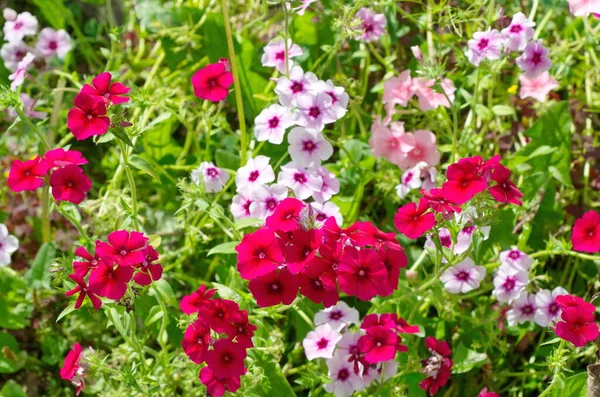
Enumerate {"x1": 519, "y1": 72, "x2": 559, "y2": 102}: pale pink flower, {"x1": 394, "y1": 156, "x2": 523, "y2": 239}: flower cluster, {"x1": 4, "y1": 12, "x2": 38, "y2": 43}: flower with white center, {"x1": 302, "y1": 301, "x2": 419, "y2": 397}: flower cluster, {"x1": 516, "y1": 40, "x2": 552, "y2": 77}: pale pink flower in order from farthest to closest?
{"x1": 4, "y1": 12, "x2": 38, "y2": 43}: flower with white center < {"x1": 519, "y1": 72, "x2": 559, "y2": 102}: pale pink flower < {"x1": 516, "y1": 40, "x2": 552, "y2": 77}: pale pink flower < {"x1": 302, "y1": 301, "x2": 419, "y2": 397}: flower cluster < {"x1": 394, "y1": 156, "x2": 523, "y2": 239}: flower cluster

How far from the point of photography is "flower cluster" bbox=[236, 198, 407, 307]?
138 centimetres

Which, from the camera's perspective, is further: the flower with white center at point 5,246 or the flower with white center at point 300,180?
the flower with white center at point 5,246

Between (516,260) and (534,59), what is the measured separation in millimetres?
469

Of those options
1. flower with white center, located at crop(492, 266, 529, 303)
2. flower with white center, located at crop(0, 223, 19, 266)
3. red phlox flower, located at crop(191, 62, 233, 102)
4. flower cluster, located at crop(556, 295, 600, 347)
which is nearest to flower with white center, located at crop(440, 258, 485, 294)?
flower with white center, located at crop(492, 266, 529, 303)

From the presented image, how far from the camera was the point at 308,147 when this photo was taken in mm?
1770

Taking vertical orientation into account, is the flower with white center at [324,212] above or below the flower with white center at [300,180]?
below

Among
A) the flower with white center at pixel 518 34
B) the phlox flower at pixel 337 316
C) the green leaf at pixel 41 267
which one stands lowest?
the green leaf at pixel 41 267

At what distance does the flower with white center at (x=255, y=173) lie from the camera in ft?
5.65

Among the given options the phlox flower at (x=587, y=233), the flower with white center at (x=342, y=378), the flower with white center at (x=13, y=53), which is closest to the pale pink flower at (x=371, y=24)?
the phlox flower at (x=587, y=233)

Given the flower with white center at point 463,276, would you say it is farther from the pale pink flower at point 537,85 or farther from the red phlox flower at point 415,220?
the pale pink flower at point 537,85

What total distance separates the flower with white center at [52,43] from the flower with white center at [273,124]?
0.82 metres

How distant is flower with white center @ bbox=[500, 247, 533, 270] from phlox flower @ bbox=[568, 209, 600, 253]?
129mm

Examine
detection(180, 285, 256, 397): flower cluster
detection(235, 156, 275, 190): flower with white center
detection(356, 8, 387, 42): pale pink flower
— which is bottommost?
detection(180, 285, 256, 397): flower cluster

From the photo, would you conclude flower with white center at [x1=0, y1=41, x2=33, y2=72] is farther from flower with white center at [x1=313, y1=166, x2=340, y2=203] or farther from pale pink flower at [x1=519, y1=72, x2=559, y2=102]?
pale pink flower at [x1=519, y1=72, x2=559, y2=102]
